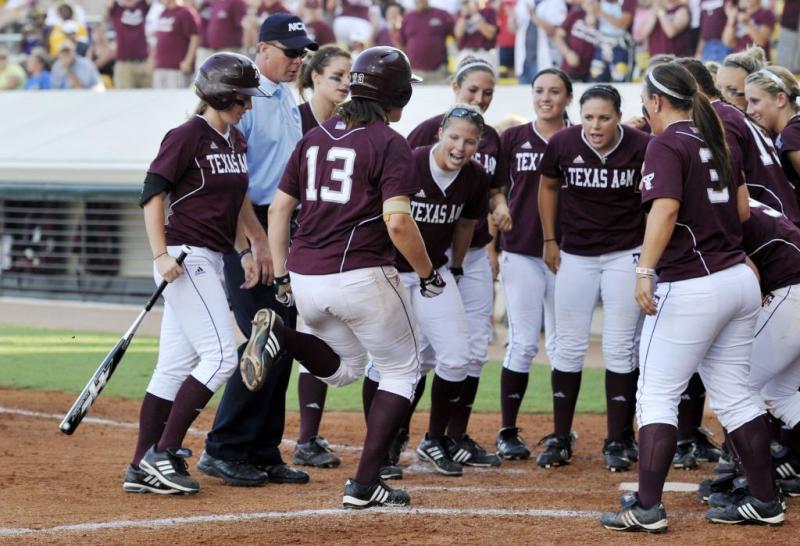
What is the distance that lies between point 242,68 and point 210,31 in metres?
11.6

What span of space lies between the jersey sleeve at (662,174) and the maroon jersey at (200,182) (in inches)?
76.7

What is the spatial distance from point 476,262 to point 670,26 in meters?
7.29

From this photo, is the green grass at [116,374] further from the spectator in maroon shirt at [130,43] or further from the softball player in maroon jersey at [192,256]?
the spectator in maroon shirt at [130,43]

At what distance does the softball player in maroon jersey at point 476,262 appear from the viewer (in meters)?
6.98

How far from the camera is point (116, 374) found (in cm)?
1033

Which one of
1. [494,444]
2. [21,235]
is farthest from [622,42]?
[21,235]

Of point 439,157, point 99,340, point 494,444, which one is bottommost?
point 99,340

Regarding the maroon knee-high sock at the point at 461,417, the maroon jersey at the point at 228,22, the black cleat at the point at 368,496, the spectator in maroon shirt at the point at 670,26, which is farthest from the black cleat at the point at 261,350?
the maroon jersey at the point at 228,22

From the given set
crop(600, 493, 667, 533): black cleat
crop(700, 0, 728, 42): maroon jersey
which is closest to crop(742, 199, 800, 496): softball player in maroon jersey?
crop(600, 493, 667, 533): black cleat

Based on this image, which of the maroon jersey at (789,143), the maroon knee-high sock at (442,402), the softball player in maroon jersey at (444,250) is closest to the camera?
the maroon jersey at (789,143)

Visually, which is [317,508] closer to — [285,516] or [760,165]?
[285,516]

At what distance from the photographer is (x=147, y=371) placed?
10.5m

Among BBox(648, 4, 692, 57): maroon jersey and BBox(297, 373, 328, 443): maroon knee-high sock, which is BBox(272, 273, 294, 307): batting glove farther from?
BBox(648, 4, 692, 57): maroon jersey

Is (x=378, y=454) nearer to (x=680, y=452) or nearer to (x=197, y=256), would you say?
(x=197, y=256)
